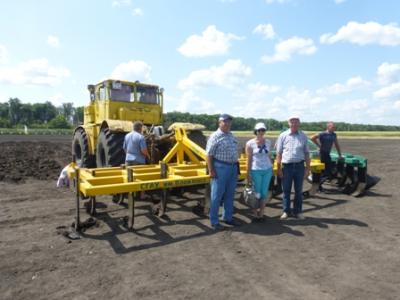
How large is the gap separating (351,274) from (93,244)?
10.3 feet

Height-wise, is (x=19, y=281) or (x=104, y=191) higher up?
(x=104, y=191)

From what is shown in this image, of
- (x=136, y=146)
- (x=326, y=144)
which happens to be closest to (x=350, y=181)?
(x=326, y=144)

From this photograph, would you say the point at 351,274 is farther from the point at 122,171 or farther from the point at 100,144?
the point at 100,144

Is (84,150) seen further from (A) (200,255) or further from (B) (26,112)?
(B) (26,112)

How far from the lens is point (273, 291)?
3.44 meters

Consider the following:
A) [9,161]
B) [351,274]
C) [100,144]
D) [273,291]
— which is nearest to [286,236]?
[351,274]

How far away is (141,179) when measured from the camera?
5953 mm

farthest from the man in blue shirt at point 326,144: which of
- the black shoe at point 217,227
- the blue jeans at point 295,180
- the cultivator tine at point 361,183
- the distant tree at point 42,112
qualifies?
the distant tree at point 42,112

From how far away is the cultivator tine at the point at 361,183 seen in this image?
785cm

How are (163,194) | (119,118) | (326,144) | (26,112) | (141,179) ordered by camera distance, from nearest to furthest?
(141,179) < (163,194) < (326,144) < (119,118) < (26,112)

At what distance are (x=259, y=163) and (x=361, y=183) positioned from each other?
138 inches

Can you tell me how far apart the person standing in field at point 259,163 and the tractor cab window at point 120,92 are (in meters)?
5.11

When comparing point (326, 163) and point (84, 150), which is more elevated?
point (84, 150)

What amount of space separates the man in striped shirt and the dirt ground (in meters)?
0.33
